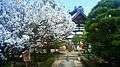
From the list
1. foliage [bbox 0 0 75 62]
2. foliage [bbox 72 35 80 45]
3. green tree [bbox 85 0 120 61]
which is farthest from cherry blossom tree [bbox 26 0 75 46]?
foliage [bbox 72 35 80 45]

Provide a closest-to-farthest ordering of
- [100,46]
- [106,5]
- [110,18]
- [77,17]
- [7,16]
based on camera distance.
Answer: [7,16], [110,18], [100,46], [106,5], [77,17]

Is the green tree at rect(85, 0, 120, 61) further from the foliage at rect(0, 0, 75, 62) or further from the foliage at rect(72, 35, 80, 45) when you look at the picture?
the foliage at rect(72, 35, 80, 45)

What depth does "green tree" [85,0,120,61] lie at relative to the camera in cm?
1959

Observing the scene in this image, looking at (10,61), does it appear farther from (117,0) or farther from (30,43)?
(117,0)

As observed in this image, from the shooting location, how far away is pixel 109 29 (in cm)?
2098

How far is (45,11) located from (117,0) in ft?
20.1

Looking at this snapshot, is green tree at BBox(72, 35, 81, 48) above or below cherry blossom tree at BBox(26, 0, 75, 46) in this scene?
below

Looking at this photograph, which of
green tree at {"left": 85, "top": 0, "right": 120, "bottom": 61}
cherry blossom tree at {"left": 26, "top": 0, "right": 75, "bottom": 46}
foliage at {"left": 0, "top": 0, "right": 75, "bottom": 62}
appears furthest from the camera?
cherry blossom tree at {"left": 26, "top": 0, "right": 75, "bottom": 46}

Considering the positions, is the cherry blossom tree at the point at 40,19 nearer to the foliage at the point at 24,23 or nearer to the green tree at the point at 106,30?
the foliage at the point at 24,23

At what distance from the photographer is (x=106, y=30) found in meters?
21.1

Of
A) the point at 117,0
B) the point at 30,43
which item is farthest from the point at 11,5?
the point at 117,0

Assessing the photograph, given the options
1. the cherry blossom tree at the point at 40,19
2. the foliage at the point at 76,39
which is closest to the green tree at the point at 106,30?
the cherry blossom tree at the point at 40,19

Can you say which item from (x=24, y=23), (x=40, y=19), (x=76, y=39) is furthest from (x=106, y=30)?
(x=76, y=39)

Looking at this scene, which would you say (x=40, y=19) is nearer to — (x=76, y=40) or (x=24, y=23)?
(x=24, y=23)
